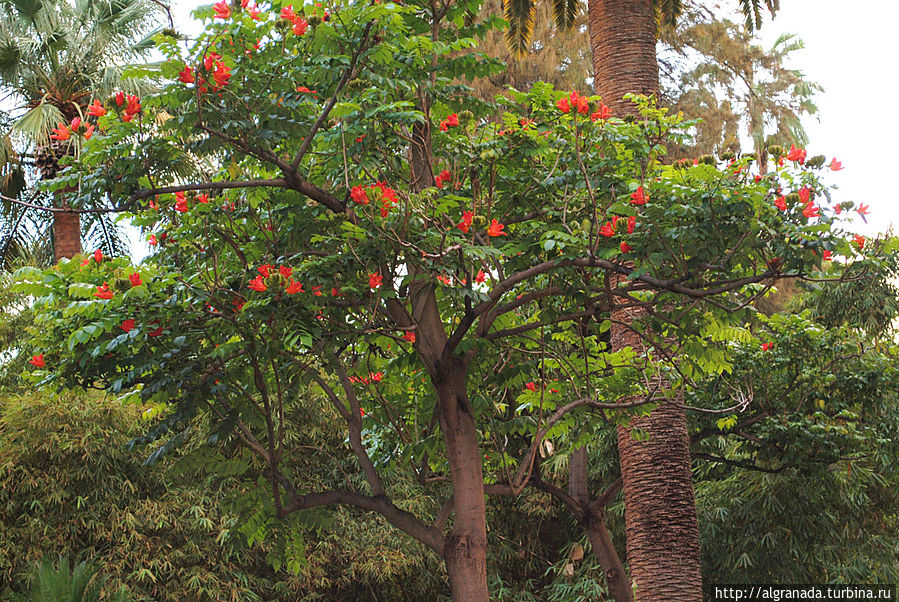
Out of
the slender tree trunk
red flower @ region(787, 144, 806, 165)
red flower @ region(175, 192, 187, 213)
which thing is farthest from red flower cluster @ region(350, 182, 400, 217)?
the slender tree trunk

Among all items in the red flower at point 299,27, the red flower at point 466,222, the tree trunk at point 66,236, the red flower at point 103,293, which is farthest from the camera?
the tree trunk at point 66,236

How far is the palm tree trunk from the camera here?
23.5 ft

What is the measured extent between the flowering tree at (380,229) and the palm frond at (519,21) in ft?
13.4

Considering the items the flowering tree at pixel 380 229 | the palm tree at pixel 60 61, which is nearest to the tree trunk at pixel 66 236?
the palm tree at pixel 60 61

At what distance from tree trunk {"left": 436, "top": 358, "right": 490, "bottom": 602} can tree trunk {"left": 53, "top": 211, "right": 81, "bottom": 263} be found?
8.35m

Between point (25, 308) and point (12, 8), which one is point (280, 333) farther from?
point (12, 8)

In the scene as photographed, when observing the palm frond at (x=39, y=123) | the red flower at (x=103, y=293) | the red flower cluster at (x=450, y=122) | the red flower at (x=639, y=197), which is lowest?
the red flower at (x=103, y=293)

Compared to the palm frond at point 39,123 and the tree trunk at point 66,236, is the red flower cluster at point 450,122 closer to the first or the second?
the palm frond at point 39,123

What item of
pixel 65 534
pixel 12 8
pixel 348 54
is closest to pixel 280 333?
pixel 348 54

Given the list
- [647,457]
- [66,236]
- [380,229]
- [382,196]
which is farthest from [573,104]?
[66,236]

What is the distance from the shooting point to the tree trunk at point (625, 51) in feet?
26.4

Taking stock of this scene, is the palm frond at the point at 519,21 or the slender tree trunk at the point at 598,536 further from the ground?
the palm frond at the point at 519,21

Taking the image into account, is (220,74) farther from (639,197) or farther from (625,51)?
(625,51)

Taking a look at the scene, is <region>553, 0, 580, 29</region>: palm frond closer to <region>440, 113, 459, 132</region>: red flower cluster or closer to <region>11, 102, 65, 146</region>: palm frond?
<region>440, 113, 459, 132</region>: red flower cluster
